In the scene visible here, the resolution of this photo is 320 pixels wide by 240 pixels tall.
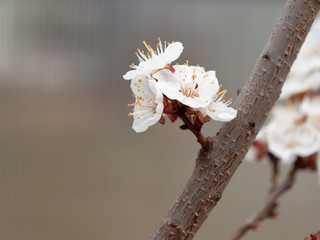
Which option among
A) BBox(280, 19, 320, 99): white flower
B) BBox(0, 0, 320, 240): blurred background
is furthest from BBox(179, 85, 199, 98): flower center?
BBox(0, 0, 320, 240): blurred background

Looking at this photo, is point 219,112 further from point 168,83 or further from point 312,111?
point 312,111

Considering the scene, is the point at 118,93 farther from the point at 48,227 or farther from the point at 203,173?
the point at 203,173

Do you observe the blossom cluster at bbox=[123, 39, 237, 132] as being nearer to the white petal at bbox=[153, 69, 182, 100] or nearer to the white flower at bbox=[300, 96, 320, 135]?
the white petal at bbox=[153, 69, 182, 100]

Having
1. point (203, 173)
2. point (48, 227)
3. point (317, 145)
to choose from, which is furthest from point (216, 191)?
point (48, 227)

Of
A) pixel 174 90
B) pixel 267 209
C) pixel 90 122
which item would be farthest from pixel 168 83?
pixel 90 122

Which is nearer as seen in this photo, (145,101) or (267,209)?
(145,101)

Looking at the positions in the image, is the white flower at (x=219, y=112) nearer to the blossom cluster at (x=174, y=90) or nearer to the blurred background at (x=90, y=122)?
the blossom cluster at (x=174, y=90)

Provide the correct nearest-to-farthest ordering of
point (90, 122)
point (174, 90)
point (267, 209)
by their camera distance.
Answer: point (174, 90), point (267, 209), point (90, 122)
